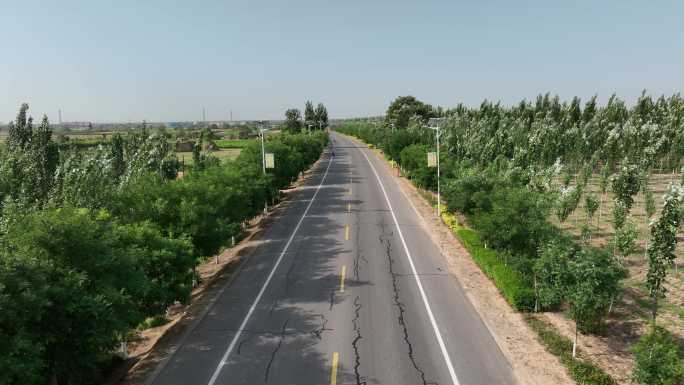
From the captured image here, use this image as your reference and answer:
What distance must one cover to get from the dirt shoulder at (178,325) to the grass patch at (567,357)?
13.1 metres

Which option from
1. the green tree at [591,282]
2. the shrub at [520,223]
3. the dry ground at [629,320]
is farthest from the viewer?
the shrub at [520,223]

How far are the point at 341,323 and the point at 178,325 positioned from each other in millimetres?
6573

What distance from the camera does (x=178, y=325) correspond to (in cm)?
1734

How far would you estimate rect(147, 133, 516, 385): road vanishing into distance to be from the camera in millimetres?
13492

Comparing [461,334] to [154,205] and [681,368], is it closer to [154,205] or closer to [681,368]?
[681,368]

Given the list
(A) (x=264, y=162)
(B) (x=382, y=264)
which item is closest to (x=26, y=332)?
(B) (x=382, y=264)

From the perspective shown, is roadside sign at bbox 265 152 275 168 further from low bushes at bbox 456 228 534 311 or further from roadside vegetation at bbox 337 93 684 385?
low bushes at bbox 456 228 534 311

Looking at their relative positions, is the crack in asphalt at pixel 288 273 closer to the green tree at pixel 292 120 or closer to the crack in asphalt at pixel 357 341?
the crack in asphalt at pixel 357 341

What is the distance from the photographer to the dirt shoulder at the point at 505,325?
13.2 meters

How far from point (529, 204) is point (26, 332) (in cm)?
1861

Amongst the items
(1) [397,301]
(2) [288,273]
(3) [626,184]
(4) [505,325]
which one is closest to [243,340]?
(1) [397,301]

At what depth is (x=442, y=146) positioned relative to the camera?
55.0m

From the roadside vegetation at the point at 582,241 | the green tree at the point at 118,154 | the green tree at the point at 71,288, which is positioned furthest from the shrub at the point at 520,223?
the green tree at the point at 118,154

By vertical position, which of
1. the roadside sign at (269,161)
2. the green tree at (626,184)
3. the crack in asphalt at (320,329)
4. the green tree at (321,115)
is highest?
the green tree at (321,115)
